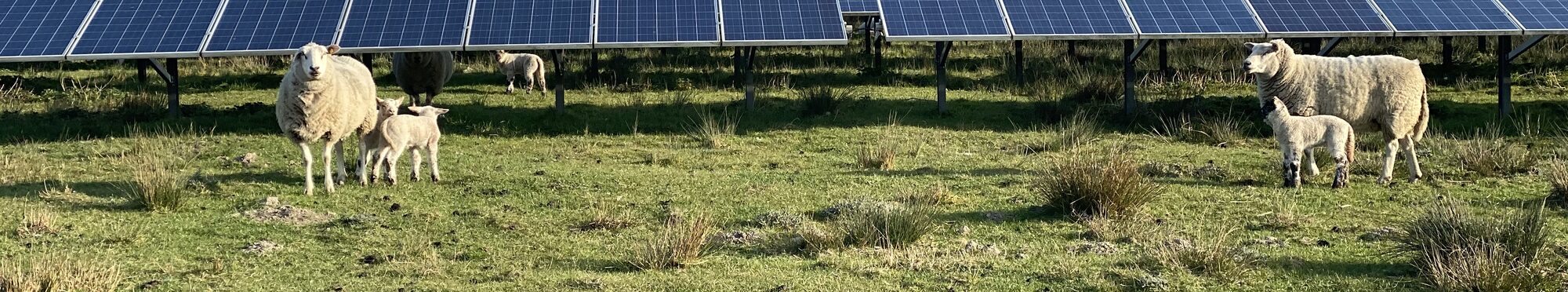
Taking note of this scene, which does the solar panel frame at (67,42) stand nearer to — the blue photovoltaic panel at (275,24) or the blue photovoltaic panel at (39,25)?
the blue photovoltaic panel at (39,25)

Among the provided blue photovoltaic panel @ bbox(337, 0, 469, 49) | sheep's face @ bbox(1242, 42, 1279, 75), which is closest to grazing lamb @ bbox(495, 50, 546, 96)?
blue photovoltaic panel @ bbox(337, 0, 469, 49)

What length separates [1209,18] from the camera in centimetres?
1684

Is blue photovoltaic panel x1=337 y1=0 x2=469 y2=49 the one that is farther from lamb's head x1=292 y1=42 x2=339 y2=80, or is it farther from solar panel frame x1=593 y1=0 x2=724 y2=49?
lamb's head x1=292 y1=42 x2=339 y2=80

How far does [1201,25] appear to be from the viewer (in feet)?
54.4

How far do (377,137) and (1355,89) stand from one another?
8559 millimetres

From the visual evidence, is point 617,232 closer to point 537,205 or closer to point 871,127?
point 537,205

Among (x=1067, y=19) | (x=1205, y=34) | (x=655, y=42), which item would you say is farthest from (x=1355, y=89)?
(x=655, y=42)

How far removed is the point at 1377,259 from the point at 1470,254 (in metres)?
0.70

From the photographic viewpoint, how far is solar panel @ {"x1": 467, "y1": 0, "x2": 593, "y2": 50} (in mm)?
16250

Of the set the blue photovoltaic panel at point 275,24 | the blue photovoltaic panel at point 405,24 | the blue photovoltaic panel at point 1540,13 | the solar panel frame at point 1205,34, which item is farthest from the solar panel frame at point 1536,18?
the blue photovoltaic panel at point 275,24

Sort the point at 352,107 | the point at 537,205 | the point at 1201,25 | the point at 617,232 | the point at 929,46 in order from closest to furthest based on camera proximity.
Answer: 1. the point at 617,232
2. the point at 537,205
3. the point at 352,107
4. the point at 1201,25
5. the point at 929,46

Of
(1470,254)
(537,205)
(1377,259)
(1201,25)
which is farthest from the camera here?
(1201,25)

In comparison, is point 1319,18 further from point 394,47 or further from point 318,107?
point 318,107

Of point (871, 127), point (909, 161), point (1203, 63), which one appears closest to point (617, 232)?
point (909, 161)
